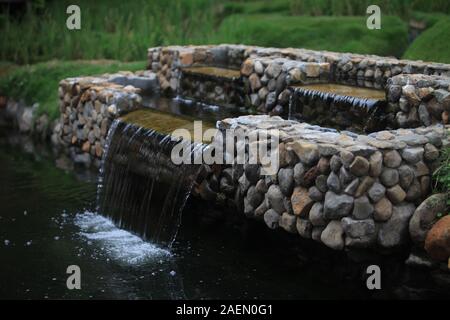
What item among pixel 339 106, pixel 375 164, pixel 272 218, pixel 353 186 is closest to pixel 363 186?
pixel 353 186

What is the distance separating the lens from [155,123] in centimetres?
852

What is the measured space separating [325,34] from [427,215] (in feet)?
23.4

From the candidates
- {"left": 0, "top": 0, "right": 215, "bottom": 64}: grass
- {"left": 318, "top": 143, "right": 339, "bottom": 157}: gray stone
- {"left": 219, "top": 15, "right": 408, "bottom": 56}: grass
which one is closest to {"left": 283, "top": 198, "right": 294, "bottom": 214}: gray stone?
{"left": 318, "top": 143, "right": 339, "bottom": 157}: gray stone

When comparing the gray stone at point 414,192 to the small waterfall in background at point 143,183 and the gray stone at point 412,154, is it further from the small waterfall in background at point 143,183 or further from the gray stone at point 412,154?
the small waterfall in background at point 143,183

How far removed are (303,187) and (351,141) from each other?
58 centimetres

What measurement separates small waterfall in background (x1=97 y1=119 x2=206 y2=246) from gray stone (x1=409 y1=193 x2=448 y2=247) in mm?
2377

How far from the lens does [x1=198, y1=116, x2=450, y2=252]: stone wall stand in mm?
5812

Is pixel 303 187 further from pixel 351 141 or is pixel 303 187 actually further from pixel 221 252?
pixel 221 252

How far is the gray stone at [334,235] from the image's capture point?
592cm

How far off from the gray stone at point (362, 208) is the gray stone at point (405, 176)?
364 mm

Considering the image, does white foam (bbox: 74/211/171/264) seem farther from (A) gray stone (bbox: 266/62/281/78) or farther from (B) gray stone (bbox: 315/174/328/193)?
(A) gray stone (bbox: 266/62/281/78)

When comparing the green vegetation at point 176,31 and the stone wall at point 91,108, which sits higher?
the green vegetation at point 176,31

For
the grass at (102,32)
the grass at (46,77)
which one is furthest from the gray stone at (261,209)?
the grass at (102,32)
